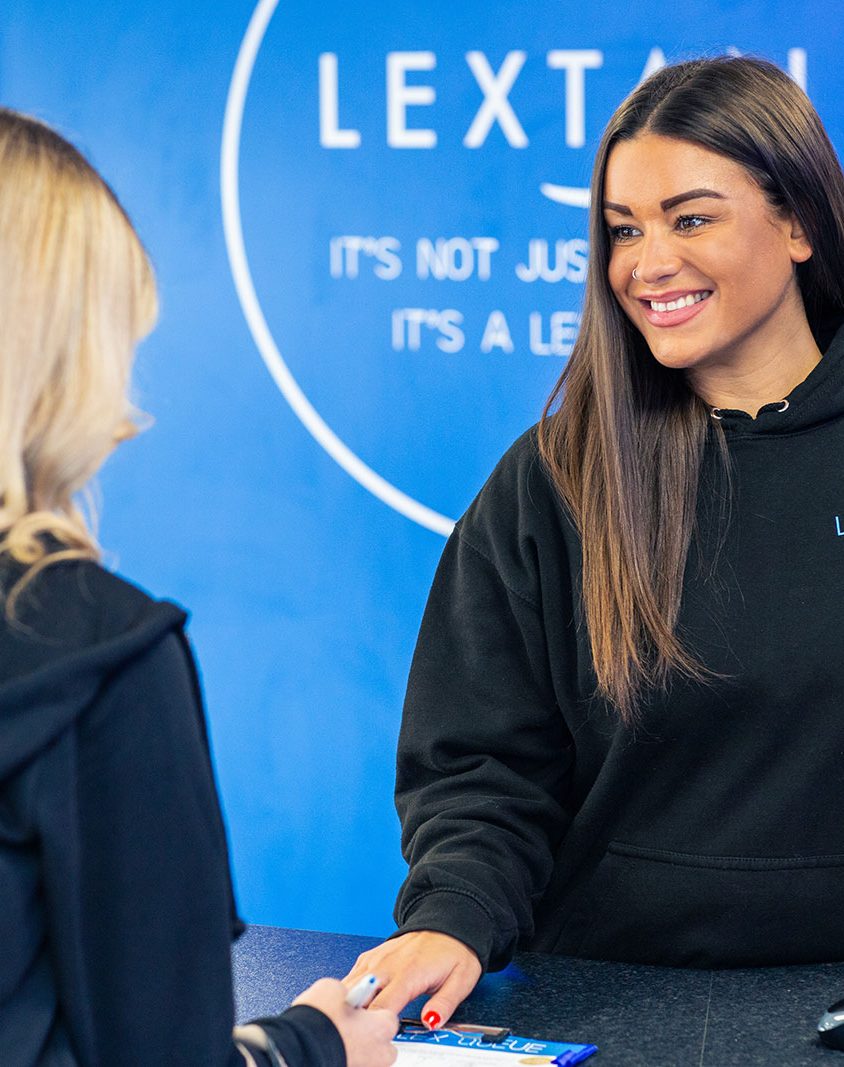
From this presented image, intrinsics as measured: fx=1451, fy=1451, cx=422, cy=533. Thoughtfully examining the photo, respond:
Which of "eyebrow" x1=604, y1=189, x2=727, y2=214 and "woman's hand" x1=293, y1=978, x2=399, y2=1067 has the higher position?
"eyebrow" x1=604, y1=189, x2=727, y2=214

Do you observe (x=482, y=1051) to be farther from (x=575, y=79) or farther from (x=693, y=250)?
(x=575, y=79)

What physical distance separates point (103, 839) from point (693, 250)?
1.00 m

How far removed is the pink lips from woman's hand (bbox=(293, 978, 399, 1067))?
2.77 ft

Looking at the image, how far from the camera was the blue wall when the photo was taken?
2.77m

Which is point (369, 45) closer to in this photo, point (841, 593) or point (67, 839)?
point (841, 593)

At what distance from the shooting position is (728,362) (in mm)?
1624

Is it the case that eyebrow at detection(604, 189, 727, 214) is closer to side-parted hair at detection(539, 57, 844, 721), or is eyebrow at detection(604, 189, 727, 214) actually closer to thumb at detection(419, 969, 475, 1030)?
side-parted hair at detection(539, 57, 844, 721)

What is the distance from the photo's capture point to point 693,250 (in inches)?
60.6

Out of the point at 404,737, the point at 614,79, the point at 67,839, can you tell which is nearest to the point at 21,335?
the point at 67,839

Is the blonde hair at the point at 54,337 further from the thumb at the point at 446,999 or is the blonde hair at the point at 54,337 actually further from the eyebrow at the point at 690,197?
the eyebrow at the point at 690,197

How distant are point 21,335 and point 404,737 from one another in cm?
84

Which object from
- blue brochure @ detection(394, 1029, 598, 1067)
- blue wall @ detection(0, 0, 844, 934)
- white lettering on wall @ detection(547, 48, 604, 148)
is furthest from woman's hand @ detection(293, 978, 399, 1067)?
white lettering on wall @ detection(547, 48, 604, 148)

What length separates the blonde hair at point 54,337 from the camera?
2.64 ft

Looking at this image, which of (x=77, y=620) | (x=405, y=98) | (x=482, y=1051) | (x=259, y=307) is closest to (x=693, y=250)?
(x=482, y=1051)
